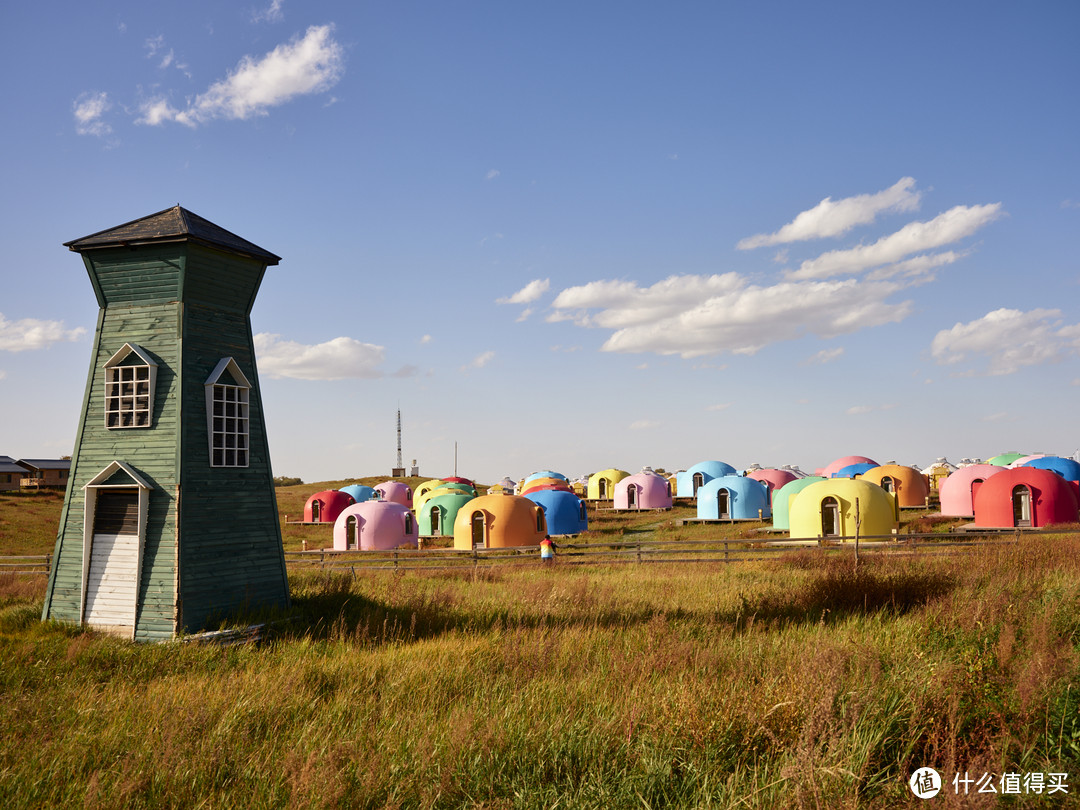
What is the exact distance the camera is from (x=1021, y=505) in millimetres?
29125

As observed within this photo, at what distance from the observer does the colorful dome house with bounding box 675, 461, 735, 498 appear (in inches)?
2108

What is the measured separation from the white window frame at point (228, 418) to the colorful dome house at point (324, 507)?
3326cm

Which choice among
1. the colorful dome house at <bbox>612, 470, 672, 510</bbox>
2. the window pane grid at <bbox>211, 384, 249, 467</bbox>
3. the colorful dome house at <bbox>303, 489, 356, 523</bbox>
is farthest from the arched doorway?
the colorful dome house at <bbox>612, 470, 672, 510</bbox>

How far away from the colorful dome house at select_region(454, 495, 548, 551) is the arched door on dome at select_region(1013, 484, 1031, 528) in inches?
791

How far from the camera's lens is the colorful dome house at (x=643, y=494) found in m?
48.2

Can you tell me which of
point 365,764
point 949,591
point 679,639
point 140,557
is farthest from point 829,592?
point 140,557

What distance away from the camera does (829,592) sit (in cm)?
1100

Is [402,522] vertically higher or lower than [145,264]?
lower

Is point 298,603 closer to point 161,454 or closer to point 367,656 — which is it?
point 161,454

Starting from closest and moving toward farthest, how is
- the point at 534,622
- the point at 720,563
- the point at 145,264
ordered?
1. the point at 534,622
2. the point at 145,264
3. the point at 720,563

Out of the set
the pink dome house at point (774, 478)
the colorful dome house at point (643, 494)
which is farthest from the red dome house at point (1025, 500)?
the colorful dome house at point (643, 494)

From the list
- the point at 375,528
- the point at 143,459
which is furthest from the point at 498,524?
the point at 143,459

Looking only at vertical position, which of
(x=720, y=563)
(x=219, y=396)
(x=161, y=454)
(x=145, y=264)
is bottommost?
(x=720, y=563)

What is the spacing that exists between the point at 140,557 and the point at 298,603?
2816mm
